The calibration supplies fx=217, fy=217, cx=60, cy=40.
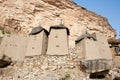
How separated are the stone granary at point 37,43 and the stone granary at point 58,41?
28.8 inches

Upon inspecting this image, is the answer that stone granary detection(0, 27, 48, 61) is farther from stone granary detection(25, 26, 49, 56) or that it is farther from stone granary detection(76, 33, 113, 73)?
stone granary detection(76, 33, 113, 73)

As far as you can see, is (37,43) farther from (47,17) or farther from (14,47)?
(47,17)

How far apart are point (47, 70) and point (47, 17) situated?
54.9 feet

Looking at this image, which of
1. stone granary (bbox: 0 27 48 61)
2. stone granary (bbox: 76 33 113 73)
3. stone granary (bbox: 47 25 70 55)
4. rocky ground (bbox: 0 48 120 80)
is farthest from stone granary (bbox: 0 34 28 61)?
stone granary (bbox: 76 33 113 73)

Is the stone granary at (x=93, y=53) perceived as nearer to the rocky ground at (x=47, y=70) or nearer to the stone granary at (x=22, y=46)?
the rocky ground at (x=47, y=70)

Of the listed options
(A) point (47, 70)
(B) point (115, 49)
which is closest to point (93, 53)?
(A) point (47, 70)

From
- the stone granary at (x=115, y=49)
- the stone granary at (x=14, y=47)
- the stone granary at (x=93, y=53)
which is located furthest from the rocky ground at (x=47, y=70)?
the stone granary at (x=115, y=49)

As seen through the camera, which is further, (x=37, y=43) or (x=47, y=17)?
(x=47, y=17)

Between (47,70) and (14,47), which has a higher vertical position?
(14,47)

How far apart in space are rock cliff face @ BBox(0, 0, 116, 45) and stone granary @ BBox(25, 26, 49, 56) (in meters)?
8.84

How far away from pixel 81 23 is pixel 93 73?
1723cm

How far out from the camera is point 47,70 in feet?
58.5

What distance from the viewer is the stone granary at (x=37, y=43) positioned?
802 inches

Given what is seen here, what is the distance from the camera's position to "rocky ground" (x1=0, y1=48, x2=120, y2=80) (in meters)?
17.0
